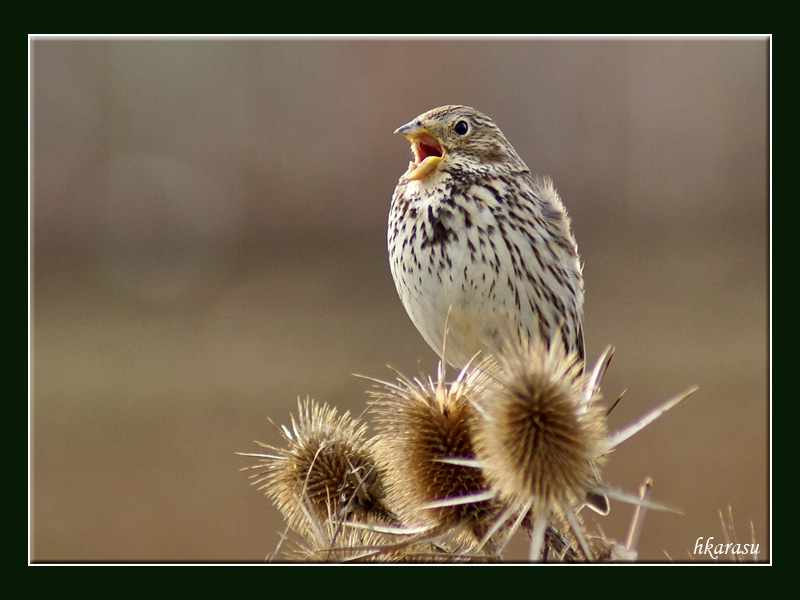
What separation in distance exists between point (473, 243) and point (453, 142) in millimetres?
416

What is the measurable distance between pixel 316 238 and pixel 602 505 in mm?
6659

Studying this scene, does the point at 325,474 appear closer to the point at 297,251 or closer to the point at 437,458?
the point at 437,458

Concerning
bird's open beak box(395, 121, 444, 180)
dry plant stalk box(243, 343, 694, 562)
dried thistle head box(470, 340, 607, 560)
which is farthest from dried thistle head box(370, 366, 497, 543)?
bird's open beak box(395, 121, 444, 180)

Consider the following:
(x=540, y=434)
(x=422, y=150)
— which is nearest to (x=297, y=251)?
(x=422, y=150)

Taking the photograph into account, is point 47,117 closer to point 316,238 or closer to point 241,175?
point 241,175

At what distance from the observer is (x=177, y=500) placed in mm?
6562

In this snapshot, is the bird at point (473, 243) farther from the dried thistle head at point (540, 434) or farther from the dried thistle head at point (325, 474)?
the dried thistle head at point (540, 434)

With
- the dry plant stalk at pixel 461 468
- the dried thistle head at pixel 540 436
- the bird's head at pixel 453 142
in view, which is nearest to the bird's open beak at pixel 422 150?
the bird's head at pixel 453 142

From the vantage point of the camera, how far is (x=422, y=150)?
13.6ft

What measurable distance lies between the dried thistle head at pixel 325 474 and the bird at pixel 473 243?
0.70m

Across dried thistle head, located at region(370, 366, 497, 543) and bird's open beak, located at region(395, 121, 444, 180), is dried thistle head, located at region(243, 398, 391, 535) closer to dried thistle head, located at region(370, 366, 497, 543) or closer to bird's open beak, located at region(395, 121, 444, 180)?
dried thistle head, located at region(370, 366, 497, 543)

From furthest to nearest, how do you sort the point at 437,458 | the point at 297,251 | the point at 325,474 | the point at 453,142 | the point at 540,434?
the point at 297,251 < the point at 453,142 < the point at 325,474 < the point at 437,458 < the point at 540,434

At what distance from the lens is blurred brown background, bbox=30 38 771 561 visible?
5.98 m
